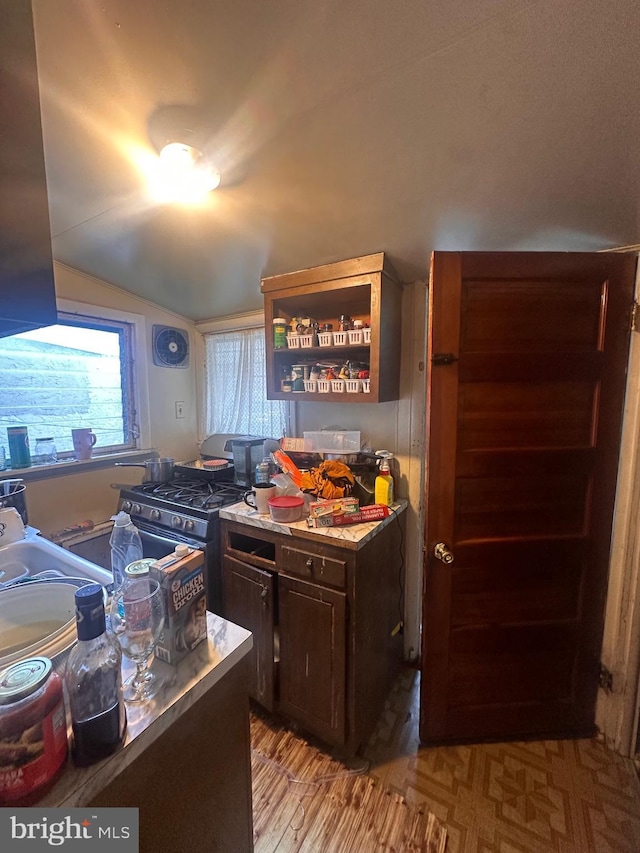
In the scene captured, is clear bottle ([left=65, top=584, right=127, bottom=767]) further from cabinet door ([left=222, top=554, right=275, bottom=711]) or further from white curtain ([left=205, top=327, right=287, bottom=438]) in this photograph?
white curtain ([left=205, top=327, right=287, bottom=438])

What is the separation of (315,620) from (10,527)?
1205 mm

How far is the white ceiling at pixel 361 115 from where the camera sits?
70 cm

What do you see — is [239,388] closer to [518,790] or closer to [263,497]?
[263,497]

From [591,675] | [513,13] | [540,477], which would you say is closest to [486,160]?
[513,13]

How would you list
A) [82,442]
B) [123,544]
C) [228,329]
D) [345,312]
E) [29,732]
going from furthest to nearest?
[228,329] < [82,442] < [345,312] < [123,544] < [29,732]

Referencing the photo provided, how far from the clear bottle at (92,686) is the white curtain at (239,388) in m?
1.70

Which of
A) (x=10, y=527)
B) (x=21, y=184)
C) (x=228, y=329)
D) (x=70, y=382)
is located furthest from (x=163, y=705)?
(x=228, y=329)

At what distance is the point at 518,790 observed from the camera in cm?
128

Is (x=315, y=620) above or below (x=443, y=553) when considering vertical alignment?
below

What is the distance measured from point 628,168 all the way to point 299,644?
6.29 ft

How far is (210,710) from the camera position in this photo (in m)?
0.68

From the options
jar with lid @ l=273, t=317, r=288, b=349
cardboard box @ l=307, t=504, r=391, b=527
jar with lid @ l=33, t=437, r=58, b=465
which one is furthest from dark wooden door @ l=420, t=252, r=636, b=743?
jar with lid @ l=33, t=437, r=58, b=465

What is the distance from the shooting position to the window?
1.72m

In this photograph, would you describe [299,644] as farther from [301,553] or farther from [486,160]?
[486,160]
